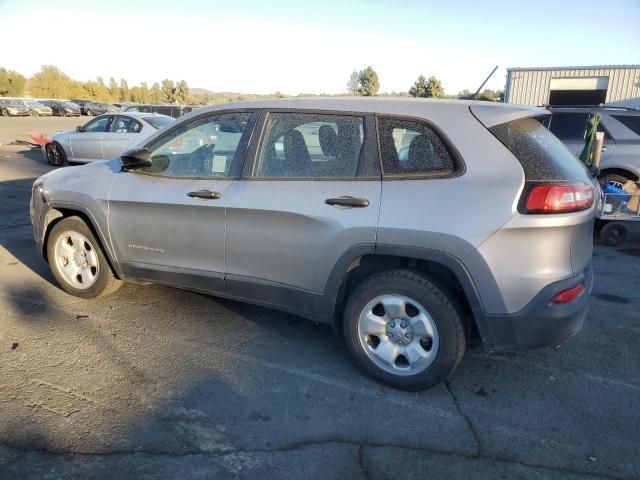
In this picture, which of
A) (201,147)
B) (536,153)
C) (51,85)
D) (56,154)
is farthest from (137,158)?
(51,85)

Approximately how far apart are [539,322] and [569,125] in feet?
21.8

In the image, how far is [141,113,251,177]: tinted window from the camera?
11.5ft

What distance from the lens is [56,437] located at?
2535 mm

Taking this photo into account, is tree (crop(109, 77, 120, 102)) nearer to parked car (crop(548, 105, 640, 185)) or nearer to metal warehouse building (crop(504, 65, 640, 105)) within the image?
metal warehouse building (crop(504, 65, 640, 105))

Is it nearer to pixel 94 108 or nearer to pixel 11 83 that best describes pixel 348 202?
pixel 94 108

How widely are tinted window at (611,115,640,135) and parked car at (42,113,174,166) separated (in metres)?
9.32

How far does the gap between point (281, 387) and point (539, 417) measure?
60.3 inches

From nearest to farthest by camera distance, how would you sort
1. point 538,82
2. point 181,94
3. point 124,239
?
point 124,239 → point 538,82 → point 181,94

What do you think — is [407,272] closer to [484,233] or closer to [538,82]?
[484,233]

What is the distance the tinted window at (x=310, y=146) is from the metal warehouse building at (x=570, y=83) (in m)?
18.5

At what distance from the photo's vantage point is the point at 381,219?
9.46ft

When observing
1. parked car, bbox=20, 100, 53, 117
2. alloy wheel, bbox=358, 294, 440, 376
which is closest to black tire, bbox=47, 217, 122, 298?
alloy wheel, bbox=358, 294, 440, 376

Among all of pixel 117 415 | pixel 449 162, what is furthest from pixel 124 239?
pixel 449 162

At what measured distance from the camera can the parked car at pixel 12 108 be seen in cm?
4044
